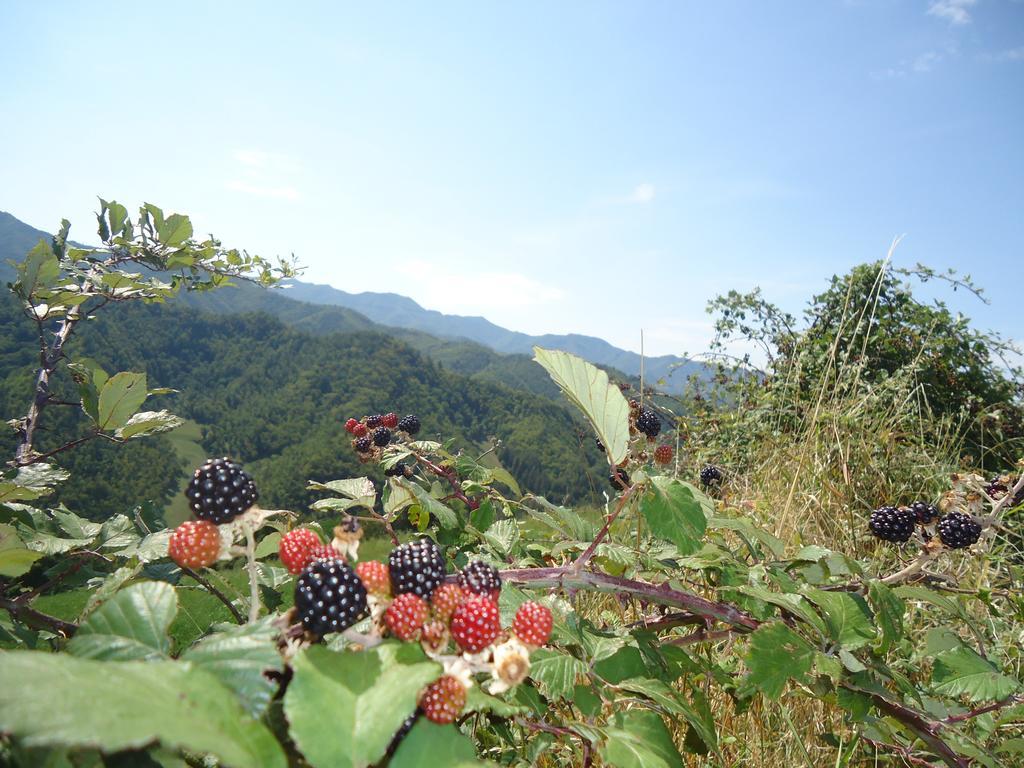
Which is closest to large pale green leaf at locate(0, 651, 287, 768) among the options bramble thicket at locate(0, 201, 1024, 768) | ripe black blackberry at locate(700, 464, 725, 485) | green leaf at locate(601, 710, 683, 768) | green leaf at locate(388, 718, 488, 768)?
bramble thicket at locate(0, 201, 1024, 768)

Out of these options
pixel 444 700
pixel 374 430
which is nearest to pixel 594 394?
pixel 444 700

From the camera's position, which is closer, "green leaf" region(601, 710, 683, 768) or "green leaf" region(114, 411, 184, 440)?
"green leaf" region(601, 710, 683, 768)

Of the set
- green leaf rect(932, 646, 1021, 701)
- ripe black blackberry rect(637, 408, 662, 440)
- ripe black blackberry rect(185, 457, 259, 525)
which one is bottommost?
green leaf rect(932, 646, 1021, 701)

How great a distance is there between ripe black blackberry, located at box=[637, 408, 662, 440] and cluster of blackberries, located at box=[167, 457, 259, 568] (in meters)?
1.46

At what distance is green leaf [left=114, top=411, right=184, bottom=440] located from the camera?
1.82 meters

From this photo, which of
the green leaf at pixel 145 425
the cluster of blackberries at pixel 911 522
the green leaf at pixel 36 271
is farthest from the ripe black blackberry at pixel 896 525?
the green leaf at pixel 36 271

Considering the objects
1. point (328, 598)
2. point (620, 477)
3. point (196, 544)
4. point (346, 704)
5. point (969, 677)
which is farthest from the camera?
point (969, 677)

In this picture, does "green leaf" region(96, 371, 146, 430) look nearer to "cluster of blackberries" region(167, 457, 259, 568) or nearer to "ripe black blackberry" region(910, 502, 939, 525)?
"cluster of blackberries" region(167, 457, 259, 568)

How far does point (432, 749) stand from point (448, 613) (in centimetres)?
18

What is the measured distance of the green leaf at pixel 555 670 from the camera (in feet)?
3.62

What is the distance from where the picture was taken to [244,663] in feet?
2.01

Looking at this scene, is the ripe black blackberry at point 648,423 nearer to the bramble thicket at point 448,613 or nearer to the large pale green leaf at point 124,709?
the bramble thicket at point 448,613

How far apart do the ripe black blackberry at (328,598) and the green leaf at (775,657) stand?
1101 mm

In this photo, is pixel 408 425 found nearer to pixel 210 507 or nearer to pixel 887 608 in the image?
pixel 210 507
